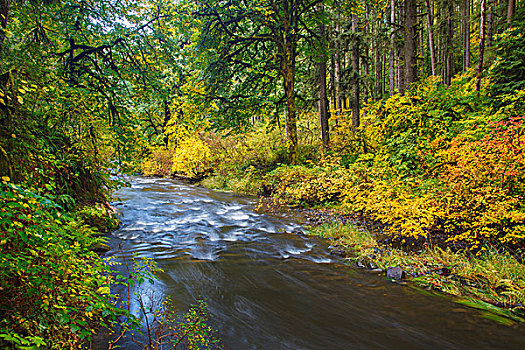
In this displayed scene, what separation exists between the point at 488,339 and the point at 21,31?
9.04m

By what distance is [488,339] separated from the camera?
9.84 feet

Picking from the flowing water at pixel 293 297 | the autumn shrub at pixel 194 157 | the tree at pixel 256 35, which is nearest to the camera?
the flowing water at pixel 293 297

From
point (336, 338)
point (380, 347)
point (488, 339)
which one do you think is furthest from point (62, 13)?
point (488, 339)

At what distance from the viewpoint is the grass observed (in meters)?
3.54

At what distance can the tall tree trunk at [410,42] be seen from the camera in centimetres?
823

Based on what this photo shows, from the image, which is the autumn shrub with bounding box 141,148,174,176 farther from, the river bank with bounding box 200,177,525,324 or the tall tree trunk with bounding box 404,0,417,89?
the tall tree trunk with bounding box 404,0,417,89

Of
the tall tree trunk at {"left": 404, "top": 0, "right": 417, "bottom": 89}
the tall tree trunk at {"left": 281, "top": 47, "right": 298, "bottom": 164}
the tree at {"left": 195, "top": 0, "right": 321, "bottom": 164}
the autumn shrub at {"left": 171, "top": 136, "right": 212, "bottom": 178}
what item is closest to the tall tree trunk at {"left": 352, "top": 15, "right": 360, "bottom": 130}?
the tree at {"left": 195, "top": 0, "right": 321, "bottom": 164}

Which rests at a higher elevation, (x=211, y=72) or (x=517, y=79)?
(x=211, y=72)

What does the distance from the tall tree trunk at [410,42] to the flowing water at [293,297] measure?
6.24 metres

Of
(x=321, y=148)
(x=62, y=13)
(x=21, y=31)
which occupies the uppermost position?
(x=62, y=13)

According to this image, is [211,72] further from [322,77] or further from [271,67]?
[322,77]

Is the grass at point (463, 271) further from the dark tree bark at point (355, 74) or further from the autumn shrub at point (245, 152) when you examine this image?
the autumn shrub at point (245, 152)

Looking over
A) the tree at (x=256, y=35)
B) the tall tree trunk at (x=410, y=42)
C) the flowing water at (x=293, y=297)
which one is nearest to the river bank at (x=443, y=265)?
the flowing water at (x=293, y=297)

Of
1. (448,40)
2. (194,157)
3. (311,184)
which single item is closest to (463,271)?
(311,184)
